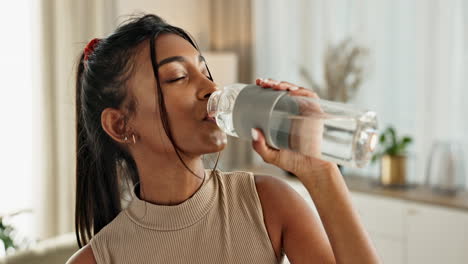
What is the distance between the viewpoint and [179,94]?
1.13 m

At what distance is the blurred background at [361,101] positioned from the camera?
287 cm

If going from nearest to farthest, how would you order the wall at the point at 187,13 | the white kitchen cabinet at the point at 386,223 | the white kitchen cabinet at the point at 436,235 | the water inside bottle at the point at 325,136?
the water inside bottle at the point at 325,136 → the white kitchen cabinet at the point at 436,235 → the white kitchen cabinet at the point at 386,223 → the wall at the point at 187,13

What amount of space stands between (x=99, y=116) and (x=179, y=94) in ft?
0.81

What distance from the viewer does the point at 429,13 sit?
10.2 feet

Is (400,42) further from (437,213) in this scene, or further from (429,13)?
(437,213)

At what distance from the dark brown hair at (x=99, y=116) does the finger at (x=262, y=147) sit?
258mm

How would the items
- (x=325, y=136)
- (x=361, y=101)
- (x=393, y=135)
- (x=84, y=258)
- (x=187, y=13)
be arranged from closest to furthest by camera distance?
(x=325, y=136) → (x=84, y=258) → (x=393, y=135) → (x=361, y=101) → (x=187, y=13)

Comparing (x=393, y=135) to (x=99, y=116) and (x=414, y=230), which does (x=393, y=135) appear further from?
(x=99, y=116)

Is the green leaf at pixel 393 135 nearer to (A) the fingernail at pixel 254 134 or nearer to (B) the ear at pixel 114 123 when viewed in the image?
(B) the ear at pixel 114 123

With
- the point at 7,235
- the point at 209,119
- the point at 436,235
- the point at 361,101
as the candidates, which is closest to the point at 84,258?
the point at 209,119

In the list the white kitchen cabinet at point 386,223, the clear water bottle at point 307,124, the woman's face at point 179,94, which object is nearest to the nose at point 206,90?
the woman's face at point 179,94

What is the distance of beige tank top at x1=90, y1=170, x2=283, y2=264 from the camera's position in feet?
4.04

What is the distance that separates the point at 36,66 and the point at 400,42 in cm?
202

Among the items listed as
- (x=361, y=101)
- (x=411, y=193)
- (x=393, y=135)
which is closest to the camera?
(x=411, y=193)
